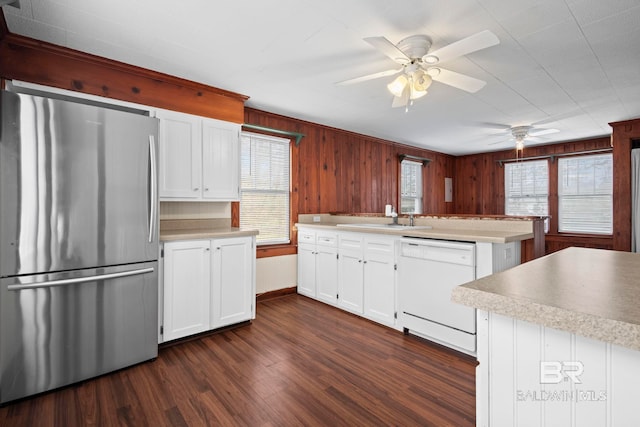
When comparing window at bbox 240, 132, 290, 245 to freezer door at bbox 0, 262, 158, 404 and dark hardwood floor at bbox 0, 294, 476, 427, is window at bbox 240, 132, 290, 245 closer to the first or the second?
dark hardwood floor at bbox 0, 294, 476, 427

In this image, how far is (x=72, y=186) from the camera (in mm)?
2066

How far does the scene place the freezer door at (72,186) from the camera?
190 cm

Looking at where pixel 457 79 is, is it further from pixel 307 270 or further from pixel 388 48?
pixel 307 270

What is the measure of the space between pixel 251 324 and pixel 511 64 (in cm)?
333

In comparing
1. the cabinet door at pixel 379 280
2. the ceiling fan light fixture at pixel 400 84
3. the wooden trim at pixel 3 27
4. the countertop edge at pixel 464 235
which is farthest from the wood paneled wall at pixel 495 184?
the wooden trim at pixel 3 27

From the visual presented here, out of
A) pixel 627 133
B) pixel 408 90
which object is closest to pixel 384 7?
pixel 408 90

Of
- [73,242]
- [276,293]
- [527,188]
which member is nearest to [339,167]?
[276,293]

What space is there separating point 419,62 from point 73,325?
3.01 m

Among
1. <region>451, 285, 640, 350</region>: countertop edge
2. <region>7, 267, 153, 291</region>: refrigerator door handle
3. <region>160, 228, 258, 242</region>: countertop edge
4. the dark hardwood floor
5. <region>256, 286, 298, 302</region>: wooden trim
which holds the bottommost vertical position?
the dark hardwood floor

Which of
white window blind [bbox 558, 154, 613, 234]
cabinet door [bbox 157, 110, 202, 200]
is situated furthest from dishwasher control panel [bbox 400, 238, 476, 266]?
white window blind [bbox 558, 154, 613, 234]

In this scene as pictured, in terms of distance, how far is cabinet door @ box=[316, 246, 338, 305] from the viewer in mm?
3652

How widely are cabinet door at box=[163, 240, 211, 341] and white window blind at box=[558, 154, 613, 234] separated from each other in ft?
20.4

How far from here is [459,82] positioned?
2.39 m

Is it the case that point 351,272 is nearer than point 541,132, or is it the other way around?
point 351,272
